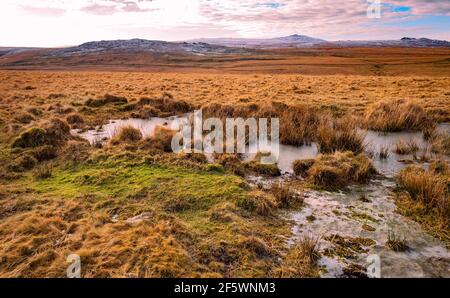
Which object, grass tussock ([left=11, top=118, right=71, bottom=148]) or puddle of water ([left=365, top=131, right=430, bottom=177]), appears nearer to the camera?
puddle of water ([left=365, top=131, right=430, bottom=177])

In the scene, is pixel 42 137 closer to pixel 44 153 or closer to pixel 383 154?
pixel 44 153

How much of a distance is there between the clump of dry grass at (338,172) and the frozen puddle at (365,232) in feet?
1.13

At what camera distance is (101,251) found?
15.6 ft

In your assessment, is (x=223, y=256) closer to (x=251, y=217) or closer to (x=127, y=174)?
(x=251, y=217)

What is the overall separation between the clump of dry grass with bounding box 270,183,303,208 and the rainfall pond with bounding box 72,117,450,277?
17 cm

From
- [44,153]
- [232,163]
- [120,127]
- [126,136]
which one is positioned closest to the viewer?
[232,163]

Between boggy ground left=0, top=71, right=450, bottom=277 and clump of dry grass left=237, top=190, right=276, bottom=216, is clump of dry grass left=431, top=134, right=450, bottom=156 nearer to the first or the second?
boggy ground left=0, top=71, right=450, bottom=277

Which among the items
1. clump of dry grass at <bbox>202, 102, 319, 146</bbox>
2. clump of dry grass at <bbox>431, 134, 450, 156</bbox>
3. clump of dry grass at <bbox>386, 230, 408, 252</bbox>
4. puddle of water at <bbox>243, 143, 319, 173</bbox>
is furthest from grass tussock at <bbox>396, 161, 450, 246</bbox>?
clump of dry grass at <bbox>202, 102, 319, 146</bbox>

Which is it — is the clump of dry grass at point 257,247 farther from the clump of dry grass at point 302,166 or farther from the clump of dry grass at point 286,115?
the clump of dry grass at point 286,115

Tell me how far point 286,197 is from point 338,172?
5.38 ft

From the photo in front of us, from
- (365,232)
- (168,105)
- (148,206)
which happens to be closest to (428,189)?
(365,232)

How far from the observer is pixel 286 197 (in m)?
6.45

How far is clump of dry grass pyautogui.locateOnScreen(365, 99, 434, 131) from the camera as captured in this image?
466 inches

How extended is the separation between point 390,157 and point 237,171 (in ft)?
14.2
